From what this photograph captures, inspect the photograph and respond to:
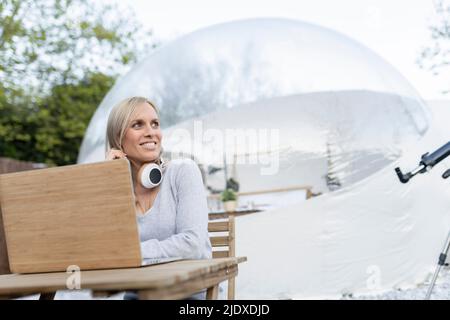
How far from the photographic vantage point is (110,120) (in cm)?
160

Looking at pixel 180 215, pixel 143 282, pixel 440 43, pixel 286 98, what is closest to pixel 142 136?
pixel 180 215

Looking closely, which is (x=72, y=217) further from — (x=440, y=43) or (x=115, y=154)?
(x=440, y=43)

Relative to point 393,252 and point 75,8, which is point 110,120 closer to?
point 393,252

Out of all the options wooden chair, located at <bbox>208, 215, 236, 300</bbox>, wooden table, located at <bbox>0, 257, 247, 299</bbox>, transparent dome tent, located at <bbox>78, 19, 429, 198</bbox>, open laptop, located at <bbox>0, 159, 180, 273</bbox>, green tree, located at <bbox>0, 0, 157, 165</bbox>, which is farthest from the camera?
green tree, located at <bbox>0, 0, 157, 165</bbox>

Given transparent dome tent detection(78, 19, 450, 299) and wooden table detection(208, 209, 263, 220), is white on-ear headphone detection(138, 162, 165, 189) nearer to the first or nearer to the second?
transparent dome tent detection(78, 19, 450, 299)

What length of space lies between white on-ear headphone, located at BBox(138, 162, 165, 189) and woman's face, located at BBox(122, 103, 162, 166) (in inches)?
4.2

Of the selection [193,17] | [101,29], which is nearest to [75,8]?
[101,29]

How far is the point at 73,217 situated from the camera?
1.12 m

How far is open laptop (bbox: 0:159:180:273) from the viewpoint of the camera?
1.07 m

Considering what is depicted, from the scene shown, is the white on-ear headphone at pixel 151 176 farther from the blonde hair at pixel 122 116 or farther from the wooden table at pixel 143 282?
the wooden table at pixel 143 282

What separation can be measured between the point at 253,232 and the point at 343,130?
4.08ft

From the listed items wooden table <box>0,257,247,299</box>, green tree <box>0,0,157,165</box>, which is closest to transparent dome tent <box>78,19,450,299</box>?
green tree <box>0,0,157,165</box>

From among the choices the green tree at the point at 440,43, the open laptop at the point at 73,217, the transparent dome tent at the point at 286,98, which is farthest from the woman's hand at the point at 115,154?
the transparent dome tent at the point at 286,98

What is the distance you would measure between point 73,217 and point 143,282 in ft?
1.10
